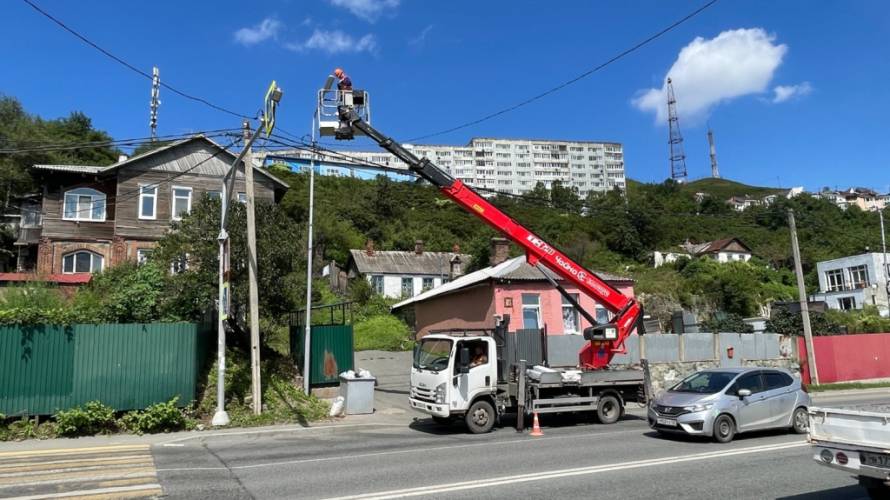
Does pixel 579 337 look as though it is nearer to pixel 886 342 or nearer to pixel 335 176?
pixel 886 342

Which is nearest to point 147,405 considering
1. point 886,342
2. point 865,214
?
point 886,342

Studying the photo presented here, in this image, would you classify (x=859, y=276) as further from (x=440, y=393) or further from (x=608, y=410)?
(x=440, y=393)

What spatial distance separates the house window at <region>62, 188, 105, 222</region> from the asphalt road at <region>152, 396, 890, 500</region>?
24.0 metres

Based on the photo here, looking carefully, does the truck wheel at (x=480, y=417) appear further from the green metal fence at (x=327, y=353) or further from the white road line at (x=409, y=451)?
the green metal fence at (x=327, y=353)

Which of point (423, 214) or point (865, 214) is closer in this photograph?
point (865, 214)

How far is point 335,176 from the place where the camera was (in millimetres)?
93562

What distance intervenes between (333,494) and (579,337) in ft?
53.5

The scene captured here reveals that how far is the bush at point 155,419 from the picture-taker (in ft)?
46.2

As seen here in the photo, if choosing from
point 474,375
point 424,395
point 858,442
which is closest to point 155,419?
point 424,395

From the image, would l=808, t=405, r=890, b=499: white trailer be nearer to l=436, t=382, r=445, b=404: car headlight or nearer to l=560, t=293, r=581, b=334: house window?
l=436, t=382, r=445, b=404: car headlight

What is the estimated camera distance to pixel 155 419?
14.1 meters

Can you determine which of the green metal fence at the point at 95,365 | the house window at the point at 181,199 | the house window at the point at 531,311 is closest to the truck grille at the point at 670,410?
the green metal fence at the point at 95,365

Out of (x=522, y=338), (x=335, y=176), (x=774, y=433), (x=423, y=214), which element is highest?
(x=335, y=176)

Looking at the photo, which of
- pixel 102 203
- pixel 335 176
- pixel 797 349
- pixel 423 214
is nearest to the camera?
pixel 797 349
